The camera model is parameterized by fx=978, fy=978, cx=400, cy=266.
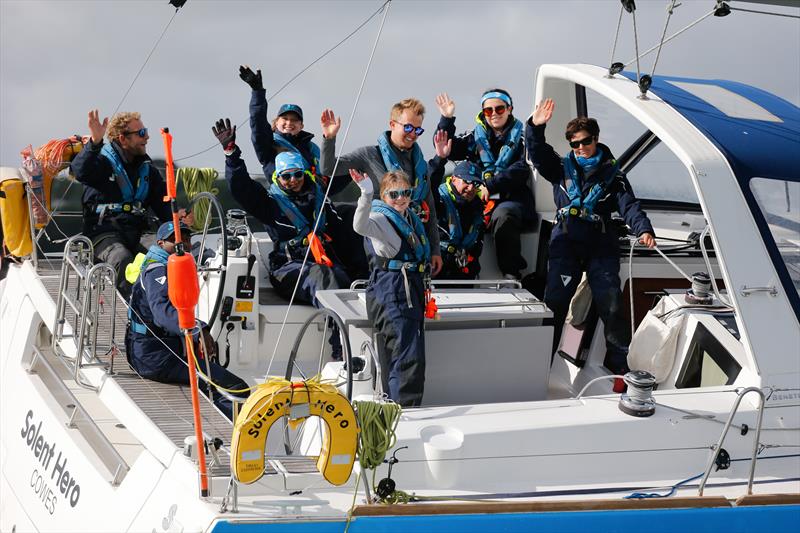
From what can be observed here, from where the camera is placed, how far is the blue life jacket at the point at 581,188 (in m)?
4.68

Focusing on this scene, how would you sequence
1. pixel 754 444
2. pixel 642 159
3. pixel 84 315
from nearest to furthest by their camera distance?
pixel 754 444, pixel 84 315, pixel 642 159

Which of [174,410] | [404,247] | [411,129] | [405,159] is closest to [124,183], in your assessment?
[405,159]

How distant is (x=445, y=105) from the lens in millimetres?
5492

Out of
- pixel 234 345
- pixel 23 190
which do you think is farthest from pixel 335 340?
pixel 23 190

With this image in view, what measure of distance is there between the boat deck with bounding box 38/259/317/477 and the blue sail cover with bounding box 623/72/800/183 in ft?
6.71

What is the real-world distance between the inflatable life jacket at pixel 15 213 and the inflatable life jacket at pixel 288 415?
2.55 metres

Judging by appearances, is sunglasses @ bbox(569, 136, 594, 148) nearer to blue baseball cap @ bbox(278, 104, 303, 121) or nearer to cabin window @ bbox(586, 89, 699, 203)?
cabin window @ bbox(586, 89, 699, 203)

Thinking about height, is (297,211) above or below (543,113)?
below

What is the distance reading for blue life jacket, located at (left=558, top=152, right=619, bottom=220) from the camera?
15.4ft

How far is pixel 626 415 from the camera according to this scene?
3566mm

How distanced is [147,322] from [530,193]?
2.48 meters

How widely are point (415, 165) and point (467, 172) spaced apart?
456 millimetres

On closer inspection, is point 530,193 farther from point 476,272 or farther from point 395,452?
point 395,452

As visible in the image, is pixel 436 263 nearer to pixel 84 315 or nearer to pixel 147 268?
pixel 147 268
